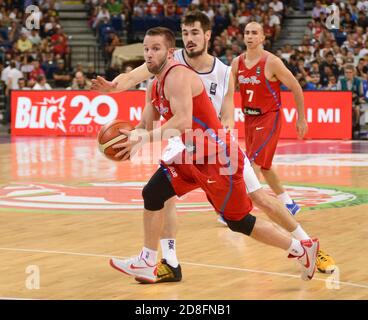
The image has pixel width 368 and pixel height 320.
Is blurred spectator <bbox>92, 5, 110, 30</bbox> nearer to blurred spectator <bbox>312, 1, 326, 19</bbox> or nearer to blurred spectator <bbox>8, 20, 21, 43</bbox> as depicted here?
blurred spectator <bbox>8, 20, 21, 43</bbox>

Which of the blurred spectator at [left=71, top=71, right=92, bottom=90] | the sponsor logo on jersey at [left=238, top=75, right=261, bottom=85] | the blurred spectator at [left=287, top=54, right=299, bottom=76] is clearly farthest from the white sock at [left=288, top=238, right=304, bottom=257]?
the blurred spectator at [left=71, top=71, right=92, bottom=90]

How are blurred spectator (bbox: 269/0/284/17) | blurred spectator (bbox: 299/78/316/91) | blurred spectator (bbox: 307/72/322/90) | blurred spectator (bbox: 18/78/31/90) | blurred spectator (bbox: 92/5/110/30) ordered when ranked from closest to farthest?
blurred spectator (bbox: 299/78/316/91) < blurred spectator (bbox: 307/72/322/90) < blurred spectator (bbox: 18/78/31/90) < blurred spectator (bbox: 269/0/284/17) < blurred spectator (bbox: 92/5/110/30)

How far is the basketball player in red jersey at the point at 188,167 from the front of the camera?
670cm

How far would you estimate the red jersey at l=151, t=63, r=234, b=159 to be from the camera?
690 centimetres

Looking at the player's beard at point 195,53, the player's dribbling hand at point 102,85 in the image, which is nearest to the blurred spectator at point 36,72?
the player's beard at point 195,53

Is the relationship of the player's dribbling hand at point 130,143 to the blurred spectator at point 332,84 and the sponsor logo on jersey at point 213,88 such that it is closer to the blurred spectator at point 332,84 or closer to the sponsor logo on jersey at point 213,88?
the sponsor logo on jersey at point 213,88

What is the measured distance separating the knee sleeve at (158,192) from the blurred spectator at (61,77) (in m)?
17.8

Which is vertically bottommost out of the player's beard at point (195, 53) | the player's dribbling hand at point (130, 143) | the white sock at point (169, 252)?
the white sock at point (169, 252)

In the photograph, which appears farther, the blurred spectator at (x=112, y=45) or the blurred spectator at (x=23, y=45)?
the blurred spectator at (x=112, y=45)

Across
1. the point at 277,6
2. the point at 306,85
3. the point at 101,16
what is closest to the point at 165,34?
the point at 306,85

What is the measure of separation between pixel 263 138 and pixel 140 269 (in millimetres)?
3393
